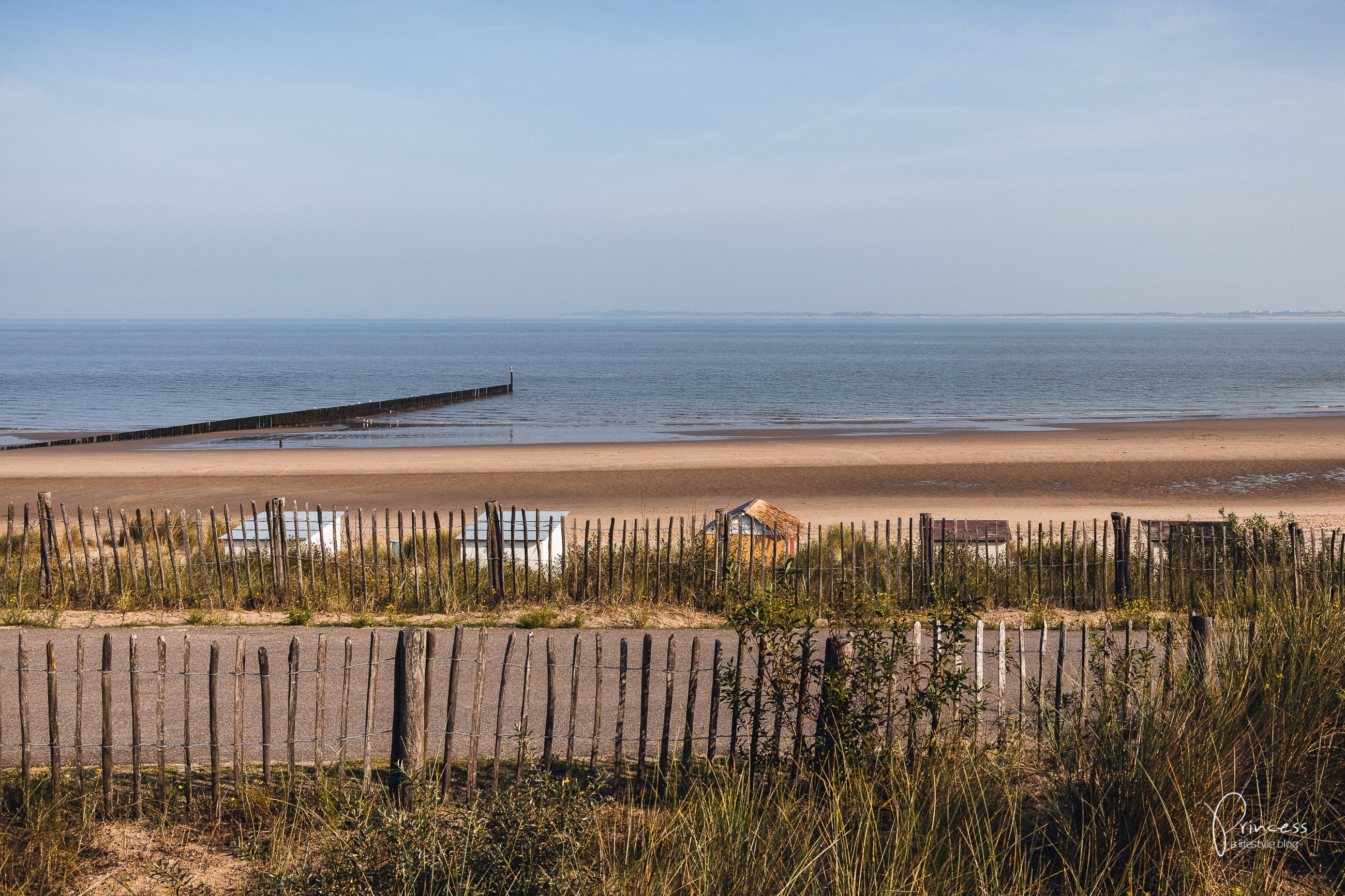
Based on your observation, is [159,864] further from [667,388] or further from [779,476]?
[667,388]

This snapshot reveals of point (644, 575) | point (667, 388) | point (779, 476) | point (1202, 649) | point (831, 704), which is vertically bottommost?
point (779, 476)

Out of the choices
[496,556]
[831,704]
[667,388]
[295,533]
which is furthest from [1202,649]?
[667,388]

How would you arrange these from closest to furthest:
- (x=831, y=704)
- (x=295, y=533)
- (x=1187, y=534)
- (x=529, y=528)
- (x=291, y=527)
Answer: (x=831, y=704) → (x=1187, y=534) → (x=295, y=533) → (x=291, y=527) → (x=529, y=528)

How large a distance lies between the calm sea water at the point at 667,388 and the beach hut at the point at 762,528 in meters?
23.9

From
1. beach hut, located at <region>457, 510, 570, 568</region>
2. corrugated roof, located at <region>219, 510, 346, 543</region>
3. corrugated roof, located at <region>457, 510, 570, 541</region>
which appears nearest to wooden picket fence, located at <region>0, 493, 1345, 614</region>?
beach hut, located at <region>457, 510, 570, 568</region>

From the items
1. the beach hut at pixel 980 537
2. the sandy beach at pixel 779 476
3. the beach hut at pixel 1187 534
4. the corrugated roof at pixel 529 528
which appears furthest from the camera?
the sandy beach at pixel 779 476

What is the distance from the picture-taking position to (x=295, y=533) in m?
12.9

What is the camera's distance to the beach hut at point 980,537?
12.0m

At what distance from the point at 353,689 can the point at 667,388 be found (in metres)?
62.3

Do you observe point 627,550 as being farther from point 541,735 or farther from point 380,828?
point 380,828

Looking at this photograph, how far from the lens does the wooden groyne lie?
39.8 meters

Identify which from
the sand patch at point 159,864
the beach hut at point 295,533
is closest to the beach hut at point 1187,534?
the beach hut at point 295,533

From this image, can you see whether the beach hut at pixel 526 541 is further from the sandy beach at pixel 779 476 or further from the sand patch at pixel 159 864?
the sandy beach at pixel 779 476

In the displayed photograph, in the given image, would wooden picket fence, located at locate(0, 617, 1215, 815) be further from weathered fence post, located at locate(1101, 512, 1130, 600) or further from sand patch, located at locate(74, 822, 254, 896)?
weathered fence post, located at locate(1101, 512, 1130, 600)
